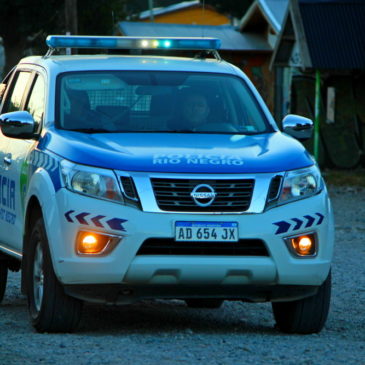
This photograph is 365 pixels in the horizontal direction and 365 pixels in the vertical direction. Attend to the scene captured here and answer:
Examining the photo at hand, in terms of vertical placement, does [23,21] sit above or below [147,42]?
below

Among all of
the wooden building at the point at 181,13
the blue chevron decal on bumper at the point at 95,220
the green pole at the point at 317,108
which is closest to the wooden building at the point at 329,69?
the green pole at the point at 317,108

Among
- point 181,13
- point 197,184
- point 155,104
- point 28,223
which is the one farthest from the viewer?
point 181,13

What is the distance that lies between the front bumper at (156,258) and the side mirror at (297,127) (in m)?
1.08

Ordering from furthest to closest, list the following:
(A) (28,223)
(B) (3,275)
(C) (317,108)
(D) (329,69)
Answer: (D) (329,69) < (C) (317,108) < (B) (3,275) < (A) (28,223)

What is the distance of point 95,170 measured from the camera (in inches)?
310

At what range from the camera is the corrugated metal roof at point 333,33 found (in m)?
28.2

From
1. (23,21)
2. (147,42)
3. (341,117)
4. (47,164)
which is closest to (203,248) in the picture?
(47,164)

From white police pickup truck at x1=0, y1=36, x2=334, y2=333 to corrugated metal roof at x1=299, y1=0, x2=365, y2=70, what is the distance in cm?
1944

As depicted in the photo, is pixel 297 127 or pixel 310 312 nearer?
pixel 310 312

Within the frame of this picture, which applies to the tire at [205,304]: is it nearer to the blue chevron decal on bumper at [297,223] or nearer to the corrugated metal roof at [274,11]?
the blue chevron decal on bumper at [297,223]

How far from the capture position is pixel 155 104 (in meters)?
9.06

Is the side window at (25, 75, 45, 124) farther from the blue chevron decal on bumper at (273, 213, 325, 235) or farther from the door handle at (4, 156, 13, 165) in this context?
the blue chevron decal on bumper at (273, 213, 325, 235)

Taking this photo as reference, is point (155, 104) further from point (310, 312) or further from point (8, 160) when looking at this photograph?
point (310, 312)

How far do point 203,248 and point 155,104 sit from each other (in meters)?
1.52
